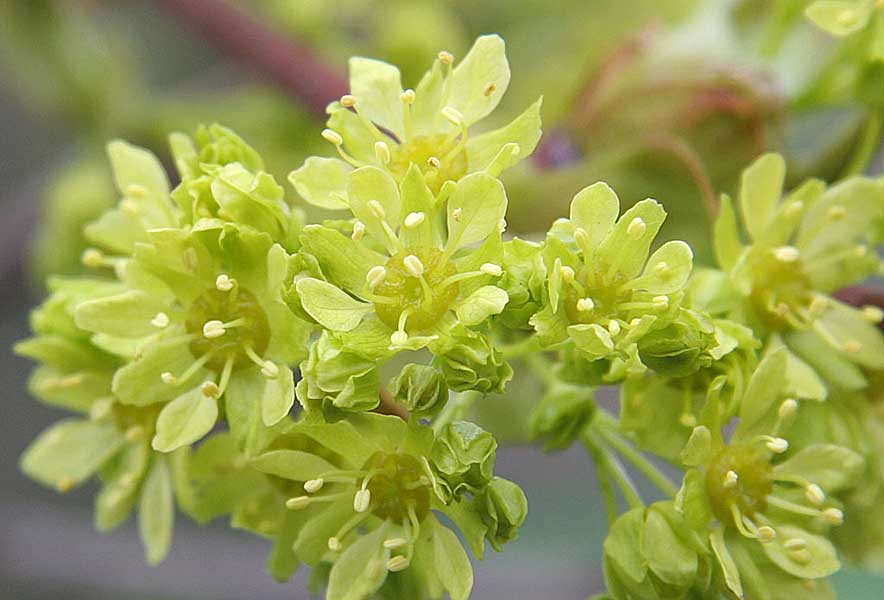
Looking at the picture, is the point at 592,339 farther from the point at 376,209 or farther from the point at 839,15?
the point at 839,15

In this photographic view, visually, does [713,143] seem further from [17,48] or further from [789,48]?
[17,48]

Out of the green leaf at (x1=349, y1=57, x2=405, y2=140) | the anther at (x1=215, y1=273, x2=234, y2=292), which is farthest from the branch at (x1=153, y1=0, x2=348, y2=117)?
the anther at (x1=215, y1=273, x2=234, y2=292)

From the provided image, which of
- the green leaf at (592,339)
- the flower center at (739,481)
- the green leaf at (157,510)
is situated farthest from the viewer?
the green leaf at (157,510)

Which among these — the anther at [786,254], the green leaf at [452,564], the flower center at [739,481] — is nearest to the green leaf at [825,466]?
the flower center at [739,481]

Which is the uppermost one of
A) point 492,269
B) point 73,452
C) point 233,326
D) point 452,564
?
point 492,269

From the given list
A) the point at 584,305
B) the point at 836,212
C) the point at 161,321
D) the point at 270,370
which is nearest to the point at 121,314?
the point at 161,321

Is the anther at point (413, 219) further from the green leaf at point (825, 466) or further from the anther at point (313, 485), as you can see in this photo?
the green leaf at point (825, 466)
